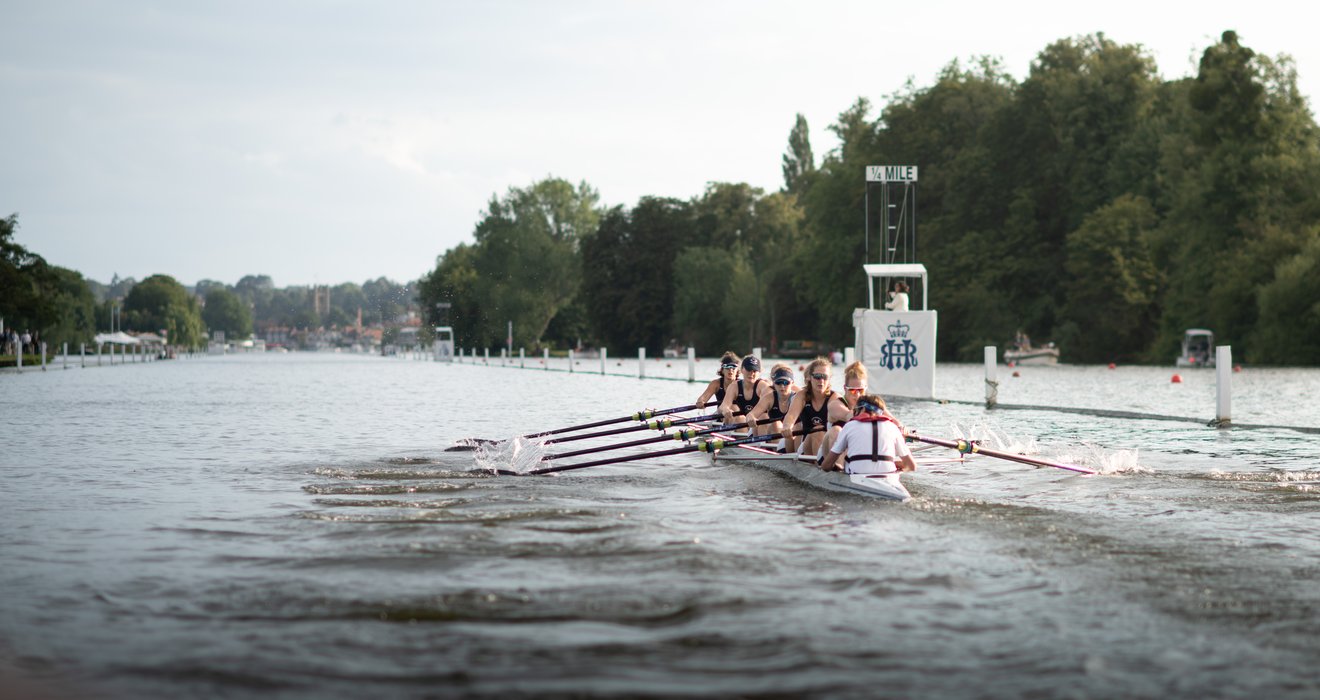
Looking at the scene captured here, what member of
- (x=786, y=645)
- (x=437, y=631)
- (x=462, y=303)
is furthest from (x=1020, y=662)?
(x=462, y=303)

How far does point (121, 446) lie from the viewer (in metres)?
18.0

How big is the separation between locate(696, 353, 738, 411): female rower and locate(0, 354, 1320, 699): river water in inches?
74.2

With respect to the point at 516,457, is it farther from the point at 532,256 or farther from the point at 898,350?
the point at 532,256

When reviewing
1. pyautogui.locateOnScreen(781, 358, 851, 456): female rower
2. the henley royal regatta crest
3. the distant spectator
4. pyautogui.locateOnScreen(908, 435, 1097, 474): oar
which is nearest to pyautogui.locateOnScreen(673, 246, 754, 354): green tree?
the distant spectator

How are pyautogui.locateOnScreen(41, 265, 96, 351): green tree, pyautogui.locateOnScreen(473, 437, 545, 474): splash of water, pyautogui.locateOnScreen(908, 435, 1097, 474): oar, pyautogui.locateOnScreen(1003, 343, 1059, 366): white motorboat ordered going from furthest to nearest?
pyautogui.locateOnScreen(41, 265, 96, 351): green tree < pyautogui.locateOnScreen(1003, 343, 1059, 366): white motorboat < pyautogui.locateOnScreen(473, 437, 545, 474): splash of water < pyautogui.locateOnScreen(908, 435, 1097, 474): oar

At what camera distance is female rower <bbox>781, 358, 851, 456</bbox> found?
12.9 meters

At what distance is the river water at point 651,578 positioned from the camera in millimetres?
5746

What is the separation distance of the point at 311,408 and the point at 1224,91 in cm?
4677

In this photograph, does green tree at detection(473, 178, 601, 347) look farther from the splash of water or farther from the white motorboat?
the splash of water

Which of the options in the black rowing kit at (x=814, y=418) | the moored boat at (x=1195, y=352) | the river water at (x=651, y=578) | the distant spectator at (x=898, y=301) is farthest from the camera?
the moored boat at (x=1195, y=352)

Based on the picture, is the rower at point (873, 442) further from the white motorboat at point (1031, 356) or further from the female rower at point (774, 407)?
the white motorboat at point (1031, 356)

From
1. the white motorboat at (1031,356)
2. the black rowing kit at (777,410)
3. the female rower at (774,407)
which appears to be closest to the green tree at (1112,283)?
the white motorboat at (1031,356)

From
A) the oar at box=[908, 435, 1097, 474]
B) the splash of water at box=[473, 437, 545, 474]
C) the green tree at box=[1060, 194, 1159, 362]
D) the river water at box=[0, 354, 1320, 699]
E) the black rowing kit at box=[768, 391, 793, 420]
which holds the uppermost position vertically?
the green tree at box=[1060, 194, 1159, 362]

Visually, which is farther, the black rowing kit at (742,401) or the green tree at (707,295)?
the green tree at (707,295)
